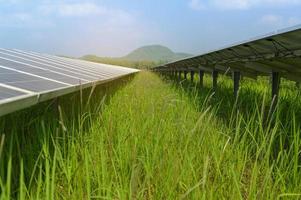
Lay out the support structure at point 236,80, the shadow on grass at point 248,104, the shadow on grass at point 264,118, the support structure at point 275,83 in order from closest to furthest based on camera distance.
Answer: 1. the shadow on grass at point 264,118
2. the shadow on grass at point 248,104
3. the support structure at point 275,83
4. the support structure at point 236,80

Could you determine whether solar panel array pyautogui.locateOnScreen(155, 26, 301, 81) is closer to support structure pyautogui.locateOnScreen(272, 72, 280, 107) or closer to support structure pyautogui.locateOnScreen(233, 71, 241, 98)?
support structure pyautogui.locateOnScreen(272, 72, 280, 107)

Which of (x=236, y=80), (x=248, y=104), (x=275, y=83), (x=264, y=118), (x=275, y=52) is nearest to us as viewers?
(x=275, y=52)

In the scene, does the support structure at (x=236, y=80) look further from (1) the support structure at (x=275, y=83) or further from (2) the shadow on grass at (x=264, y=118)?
(1) the support structure at (x=275, y=83)

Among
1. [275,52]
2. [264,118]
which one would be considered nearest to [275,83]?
[264,118]

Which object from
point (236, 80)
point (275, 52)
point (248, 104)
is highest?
point (275, 52)

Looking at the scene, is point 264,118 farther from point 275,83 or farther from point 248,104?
point 248,104

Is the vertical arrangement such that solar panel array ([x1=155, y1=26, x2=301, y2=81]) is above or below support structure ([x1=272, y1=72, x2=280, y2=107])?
above

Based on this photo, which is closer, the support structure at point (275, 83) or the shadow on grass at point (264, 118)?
the shadow on grass at point (264, 118)

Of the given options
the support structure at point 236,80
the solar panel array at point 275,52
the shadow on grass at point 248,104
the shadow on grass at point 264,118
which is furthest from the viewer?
the support structure at point 236,80

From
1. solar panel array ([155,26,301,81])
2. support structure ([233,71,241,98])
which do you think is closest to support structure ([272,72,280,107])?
solar panel array ([155,26,301,81])

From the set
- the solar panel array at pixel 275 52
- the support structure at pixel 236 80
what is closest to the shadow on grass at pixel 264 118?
the support structure at pixel 236 80

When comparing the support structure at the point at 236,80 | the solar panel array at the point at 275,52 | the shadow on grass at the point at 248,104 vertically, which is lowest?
the shadow on grass at the point at 248,104

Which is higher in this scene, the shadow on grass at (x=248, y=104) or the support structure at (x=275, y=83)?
the support structure at (x=275, y=83)

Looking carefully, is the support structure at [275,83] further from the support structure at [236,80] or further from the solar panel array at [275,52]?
the support structure at [236,80]
